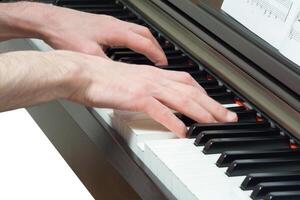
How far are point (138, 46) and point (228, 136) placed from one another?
0.39 m

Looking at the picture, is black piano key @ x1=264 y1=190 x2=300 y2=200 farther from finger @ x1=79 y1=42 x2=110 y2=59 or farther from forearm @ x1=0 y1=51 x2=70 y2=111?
finger @ x1=79 y1=42 x2=110 y2=59

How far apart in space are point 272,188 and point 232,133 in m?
0.20

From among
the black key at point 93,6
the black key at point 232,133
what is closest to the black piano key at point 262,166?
Answer: the black key at point 232,133

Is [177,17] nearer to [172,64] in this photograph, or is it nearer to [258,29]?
[172,64]

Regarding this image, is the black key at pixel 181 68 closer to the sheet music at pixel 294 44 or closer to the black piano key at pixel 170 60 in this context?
the black piano key at pixel 170 60

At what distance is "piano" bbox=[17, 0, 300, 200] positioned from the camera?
107cm

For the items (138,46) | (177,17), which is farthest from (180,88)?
(177,17)

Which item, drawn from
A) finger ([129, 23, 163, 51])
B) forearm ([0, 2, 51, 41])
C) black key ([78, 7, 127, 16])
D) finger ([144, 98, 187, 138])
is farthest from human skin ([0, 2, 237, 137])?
black key ([78, 7, 127, 16])

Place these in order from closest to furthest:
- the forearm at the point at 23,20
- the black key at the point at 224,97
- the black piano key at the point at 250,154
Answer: the black piano key at the point at 250,154 → the black key at the point at 224,97 → the forearm at the point at 23,20

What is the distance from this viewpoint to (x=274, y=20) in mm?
1314

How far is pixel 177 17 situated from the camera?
1592 millimetres

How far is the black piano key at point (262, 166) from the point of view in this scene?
1090 millimetres

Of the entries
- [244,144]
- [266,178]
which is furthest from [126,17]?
[266,178]

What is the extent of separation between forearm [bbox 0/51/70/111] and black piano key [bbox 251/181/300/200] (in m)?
0.45
